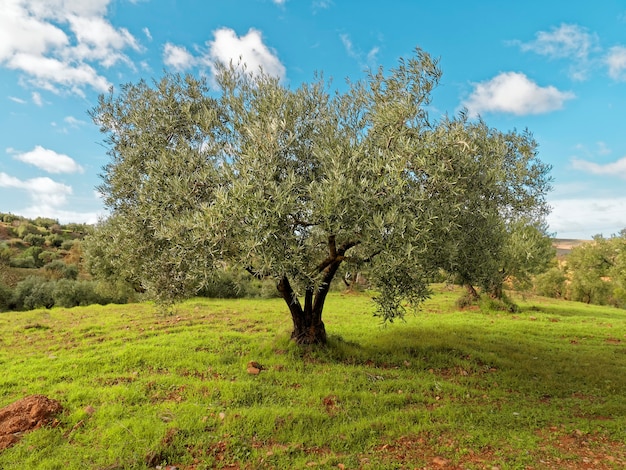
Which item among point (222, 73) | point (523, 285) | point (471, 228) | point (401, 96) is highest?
point (222, 73)

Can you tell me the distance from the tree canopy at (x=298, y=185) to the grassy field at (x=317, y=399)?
9.48 feet

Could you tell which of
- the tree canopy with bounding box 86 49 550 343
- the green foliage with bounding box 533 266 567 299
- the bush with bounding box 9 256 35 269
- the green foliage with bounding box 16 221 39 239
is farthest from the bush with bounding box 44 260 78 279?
the green foliage with bounding box 533 266 567 299

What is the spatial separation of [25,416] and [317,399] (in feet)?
24.6

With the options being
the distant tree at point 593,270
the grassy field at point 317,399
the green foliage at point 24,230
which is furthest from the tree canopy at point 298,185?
the green foliage at point 24,230

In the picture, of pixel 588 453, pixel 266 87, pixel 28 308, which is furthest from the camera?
pixel 28 308

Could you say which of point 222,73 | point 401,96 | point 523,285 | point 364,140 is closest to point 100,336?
point 222,73

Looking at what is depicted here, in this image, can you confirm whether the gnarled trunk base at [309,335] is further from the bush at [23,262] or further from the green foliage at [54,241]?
the green foliage at [54,241]

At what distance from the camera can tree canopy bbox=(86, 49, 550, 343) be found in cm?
898

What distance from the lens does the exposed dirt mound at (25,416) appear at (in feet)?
27.6

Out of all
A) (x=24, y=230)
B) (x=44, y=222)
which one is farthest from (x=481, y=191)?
(x=44, y=222)

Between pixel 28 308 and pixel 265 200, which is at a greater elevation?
pixel 265 200

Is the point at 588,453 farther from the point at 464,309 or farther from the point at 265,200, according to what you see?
the point at 464,309

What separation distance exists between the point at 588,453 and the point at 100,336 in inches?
794

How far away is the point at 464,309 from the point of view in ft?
105
